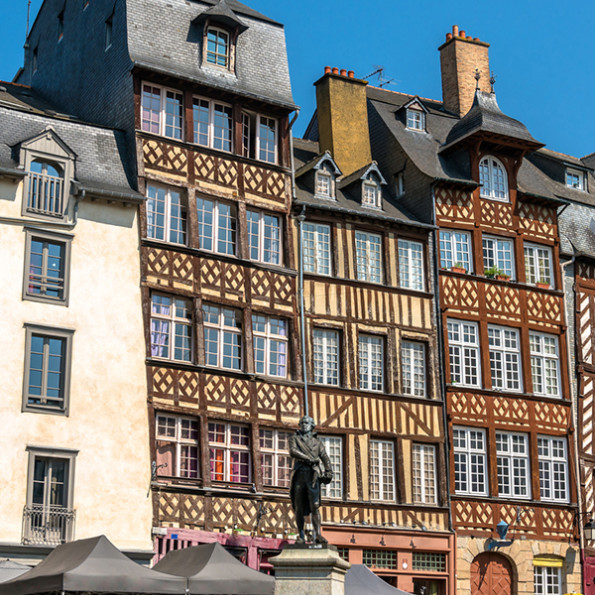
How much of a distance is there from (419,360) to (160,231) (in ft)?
21.7

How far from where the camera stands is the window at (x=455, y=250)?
26.8 meters

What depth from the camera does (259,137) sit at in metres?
24.8

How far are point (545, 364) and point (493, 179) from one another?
448cm

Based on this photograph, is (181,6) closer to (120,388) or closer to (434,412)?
(120,388)

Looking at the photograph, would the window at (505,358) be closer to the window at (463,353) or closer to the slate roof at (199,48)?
the window at (463,353)

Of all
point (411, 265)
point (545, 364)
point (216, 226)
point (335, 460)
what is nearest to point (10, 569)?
point (335, 460)

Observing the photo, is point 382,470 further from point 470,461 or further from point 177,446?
point 177,446

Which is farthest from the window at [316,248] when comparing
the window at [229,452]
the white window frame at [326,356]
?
the window at [229,452]

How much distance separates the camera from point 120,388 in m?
21.4

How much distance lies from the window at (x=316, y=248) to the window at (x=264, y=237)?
0.65 meters

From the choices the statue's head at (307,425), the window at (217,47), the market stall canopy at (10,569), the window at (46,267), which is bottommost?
the market stall canopy at (10,569)

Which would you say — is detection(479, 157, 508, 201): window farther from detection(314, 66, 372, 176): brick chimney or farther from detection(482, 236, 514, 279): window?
detection(314, 66, 372, 176): brick chimney

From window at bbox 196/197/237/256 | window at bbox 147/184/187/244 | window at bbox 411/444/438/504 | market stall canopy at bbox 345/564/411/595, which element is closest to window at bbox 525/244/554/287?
window at bbox 411/444/438/504

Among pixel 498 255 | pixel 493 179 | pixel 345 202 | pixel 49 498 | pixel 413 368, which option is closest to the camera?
pixel 49 498
